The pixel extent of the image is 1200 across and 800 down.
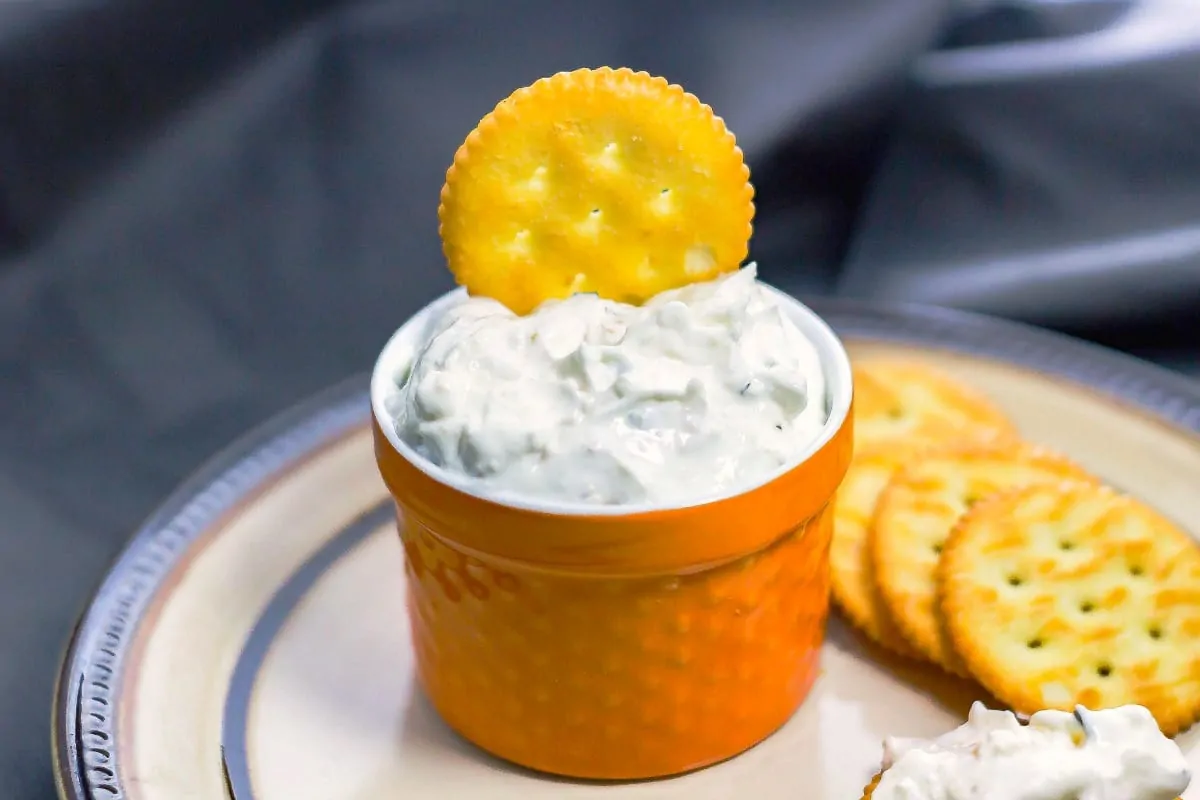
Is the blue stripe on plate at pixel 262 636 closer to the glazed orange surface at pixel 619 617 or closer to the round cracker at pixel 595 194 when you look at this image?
the glazed orange surface at pixel 619 617

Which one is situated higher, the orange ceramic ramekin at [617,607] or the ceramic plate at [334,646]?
the orange ceramic ramekin at [617,607]

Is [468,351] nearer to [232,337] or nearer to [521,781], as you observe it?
[521,781]

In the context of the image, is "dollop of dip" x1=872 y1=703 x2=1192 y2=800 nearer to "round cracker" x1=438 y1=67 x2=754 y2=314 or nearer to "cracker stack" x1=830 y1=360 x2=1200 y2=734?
"cracker stack" x1=830 y1=360 x2=1200 y2=734

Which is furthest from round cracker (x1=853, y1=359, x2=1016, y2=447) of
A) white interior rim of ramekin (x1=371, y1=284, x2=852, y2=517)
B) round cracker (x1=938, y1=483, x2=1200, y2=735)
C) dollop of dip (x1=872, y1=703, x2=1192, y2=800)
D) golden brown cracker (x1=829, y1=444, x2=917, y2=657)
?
dollop of dip (x1=872, y1=703, x2=1192, y2=800)

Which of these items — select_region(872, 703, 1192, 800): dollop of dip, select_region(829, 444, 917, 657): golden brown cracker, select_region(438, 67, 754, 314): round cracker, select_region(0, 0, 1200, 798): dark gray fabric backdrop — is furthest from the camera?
select_region(0, 0, 1200, 798): dark gray fabric backdrop

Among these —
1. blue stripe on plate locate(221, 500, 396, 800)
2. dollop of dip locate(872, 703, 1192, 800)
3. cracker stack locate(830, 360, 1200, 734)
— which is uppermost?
dollop of dip locate(872, 703, 1192, 800)

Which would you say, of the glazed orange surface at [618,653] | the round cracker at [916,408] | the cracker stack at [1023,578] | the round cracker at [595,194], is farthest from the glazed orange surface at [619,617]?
the round cracker at [916,408]

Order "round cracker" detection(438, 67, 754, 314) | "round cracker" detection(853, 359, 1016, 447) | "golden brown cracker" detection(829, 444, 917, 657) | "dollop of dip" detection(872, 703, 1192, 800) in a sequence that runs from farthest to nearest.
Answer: "round cracker" detection(853, 359, 1016, 447), "golden brown cracker" detection(829, 444, 917, 657), "round cracker" detection(438, 67, 754, 314), "dollop of dip" detection(872, 703, 1192, 800)

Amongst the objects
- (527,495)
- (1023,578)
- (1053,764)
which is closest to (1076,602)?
(1023,578)
